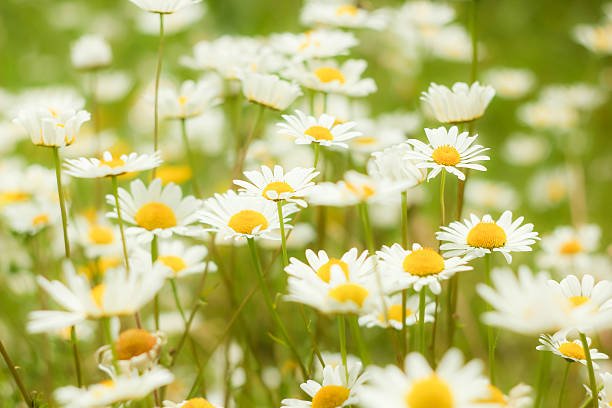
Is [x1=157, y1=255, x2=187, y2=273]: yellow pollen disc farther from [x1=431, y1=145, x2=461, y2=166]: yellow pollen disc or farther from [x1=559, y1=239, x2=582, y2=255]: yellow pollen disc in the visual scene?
[x1=559, y1=239, x2=582, y2=255]: yellow pollen disc

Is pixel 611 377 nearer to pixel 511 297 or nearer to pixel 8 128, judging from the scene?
pixel 511 297

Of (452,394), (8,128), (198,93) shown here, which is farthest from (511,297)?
(8,128)

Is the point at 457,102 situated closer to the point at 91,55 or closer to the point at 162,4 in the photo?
the point at 162,4

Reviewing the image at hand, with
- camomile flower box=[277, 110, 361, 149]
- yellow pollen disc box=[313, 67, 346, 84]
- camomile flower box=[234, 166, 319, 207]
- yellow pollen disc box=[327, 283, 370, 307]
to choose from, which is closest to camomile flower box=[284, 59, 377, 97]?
yellow pollen disc box=[313, 67, 346, 84]

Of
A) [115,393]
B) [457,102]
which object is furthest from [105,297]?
[457,102]

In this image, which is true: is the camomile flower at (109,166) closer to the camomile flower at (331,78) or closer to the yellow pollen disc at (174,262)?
the yellow pollen disc at (174,262)

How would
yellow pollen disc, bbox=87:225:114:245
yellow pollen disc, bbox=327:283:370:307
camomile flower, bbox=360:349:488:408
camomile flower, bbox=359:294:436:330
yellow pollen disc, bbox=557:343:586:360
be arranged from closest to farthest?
camomile flower, bbox=360:349:488:408 < yellow pollen disc, bbox=327:283:370:307 < yellow pollen disc, bbox=557:343:586:360 < camomile flower, bbox=359:294:436:330 < yellow pollen disc, bbox=87:225:114:245
